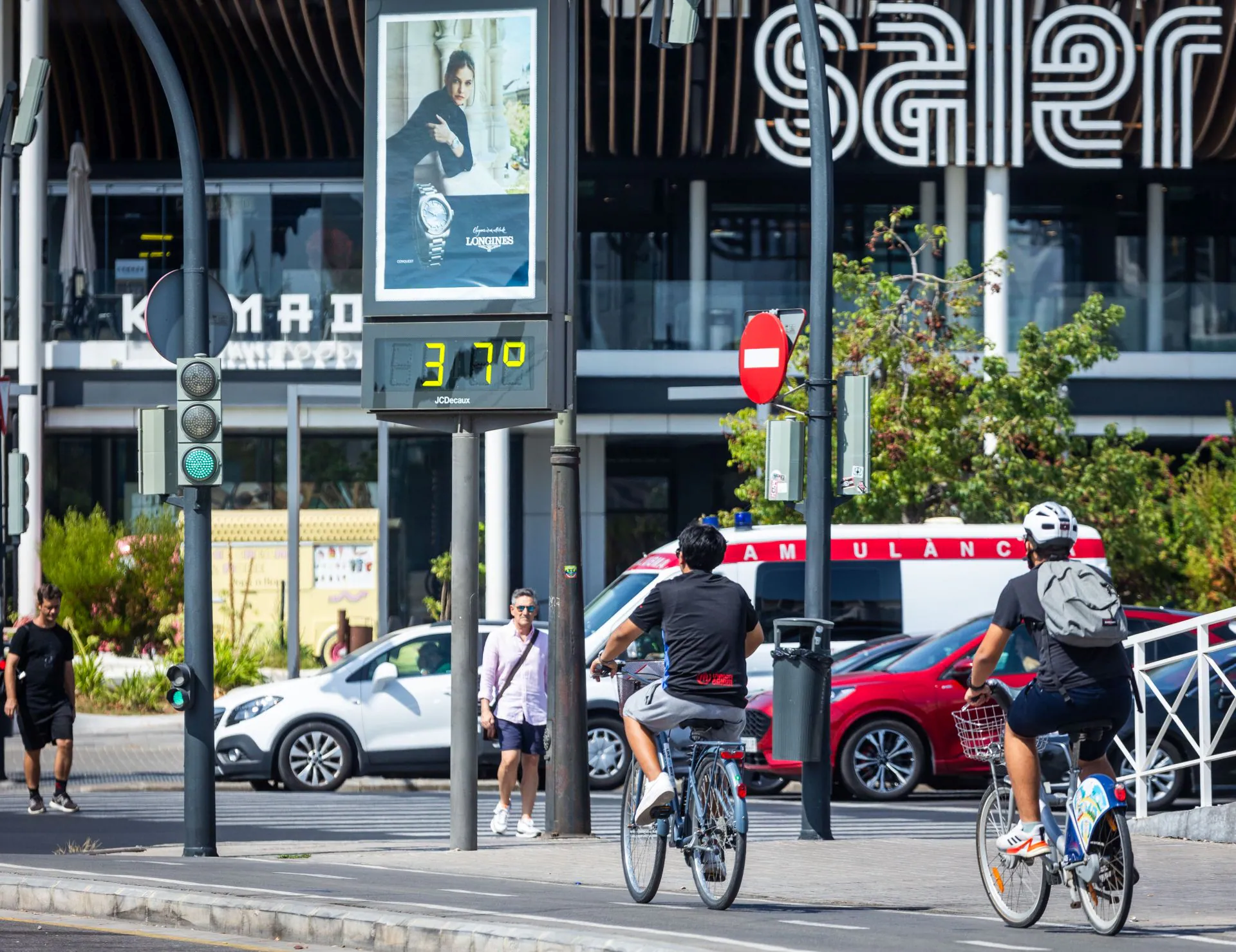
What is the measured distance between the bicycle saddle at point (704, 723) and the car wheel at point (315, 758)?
8.88 metres

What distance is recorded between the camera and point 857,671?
1677 cm

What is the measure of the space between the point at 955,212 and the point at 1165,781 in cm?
1720

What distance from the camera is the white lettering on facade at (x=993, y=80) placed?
28.9m

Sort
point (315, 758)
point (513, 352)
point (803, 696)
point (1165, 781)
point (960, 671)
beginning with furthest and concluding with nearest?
point (315, 758), point (960, 671), point (1165, 781), point (803, 696), point (513, 352)

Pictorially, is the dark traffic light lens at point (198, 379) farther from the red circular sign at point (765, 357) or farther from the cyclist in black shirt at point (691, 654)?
the cyclist in black shirt at point (691, 654)

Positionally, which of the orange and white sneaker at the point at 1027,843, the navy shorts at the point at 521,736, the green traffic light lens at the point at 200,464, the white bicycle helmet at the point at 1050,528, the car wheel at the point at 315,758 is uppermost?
the green traffic light lens at the point at 200,464

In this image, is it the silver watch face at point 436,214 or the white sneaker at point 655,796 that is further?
the silver watch face at point 436,214

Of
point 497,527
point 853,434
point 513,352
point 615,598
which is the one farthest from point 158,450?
point 497,527

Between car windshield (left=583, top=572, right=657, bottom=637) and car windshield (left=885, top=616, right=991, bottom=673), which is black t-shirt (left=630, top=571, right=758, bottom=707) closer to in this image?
car windshield (left=885, top=616, right=991, bottom=673)

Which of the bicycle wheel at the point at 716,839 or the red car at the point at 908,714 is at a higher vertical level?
the bicycle wheel at the point at 716,839

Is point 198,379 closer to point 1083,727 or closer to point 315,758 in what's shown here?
point 1083,727

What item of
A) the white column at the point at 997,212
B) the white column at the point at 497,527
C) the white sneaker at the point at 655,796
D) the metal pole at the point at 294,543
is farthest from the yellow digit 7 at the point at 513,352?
the white column at the point at 497,527

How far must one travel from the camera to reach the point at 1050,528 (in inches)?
306

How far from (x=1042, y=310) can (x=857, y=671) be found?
44.9 feet
